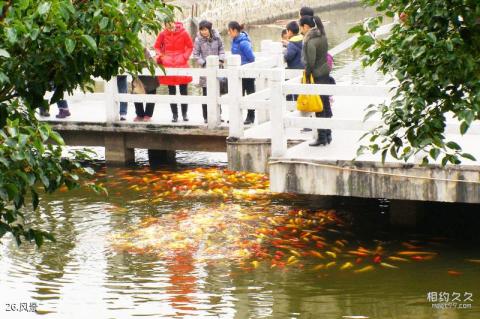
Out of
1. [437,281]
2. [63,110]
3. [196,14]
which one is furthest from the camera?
[196,14]

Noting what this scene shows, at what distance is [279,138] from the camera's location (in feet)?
41.0

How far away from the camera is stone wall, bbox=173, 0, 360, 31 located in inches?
1595

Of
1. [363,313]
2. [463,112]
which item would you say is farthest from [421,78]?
[363,313]

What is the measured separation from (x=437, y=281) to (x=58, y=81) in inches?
237

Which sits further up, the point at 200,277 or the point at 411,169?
the point at 411,169

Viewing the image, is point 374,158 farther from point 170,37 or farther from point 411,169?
point 170,37

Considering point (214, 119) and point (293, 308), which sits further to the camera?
point (214, 119)

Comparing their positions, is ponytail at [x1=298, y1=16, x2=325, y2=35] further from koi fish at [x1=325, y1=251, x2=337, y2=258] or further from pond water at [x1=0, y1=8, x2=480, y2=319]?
koi fish at [x1=325, y1=251, x2=337, y2=258]

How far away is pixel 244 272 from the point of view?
1152cm

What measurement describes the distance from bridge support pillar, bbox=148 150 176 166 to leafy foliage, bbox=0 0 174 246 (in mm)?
10625

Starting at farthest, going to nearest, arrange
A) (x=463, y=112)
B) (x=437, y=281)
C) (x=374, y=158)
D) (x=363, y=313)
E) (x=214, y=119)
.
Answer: (x=214, y=119) → (x=374, y=158) → (x=437, y=281) → (x=363, y=313) → (x=463, y=112)

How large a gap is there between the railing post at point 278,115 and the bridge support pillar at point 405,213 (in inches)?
64.2

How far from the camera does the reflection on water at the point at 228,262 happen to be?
10602 millimetres

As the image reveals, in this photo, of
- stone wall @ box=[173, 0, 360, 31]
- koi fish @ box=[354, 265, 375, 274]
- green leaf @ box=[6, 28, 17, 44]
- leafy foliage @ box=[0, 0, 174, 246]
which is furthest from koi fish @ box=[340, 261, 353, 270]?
stone wall @ box=[173, 0, 360, 31]
